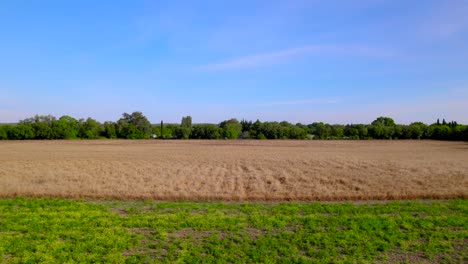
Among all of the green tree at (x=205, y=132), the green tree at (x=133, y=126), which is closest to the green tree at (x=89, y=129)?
the green tree at (x=133, y=126)

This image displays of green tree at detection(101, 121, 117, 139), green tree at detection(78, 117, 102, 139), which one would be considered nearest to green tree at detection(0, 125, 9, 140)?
green tree at detection(78, 117, 102, 139)

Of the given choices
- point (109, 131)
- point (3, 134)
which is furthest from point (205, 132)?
point (3, 134)

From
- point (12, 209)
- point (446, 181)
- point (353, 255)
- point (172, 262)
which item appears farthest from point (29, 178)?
point (446, 181)

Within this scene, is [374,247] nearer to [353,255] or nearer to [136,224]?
[353,255]

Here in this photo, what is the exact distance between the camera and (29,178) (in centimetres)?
2198

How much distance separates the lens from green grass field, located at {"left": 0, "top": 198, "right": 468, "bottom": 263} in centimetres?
824

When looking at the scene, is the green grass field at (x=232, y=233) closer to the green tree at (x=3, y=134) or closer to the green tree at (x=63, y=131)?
the green tree at (x=3, y=134)

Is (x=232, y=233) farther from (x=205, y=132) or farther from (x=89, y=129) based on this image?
(x=89, y=129)

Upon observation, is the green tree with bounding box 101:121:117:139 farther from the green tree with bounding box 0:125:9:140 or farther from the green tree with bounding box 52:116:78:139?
the green tree with bounding box 0:125:9:140

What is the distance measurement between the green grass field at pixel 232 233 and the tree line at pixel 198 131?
102408 mm

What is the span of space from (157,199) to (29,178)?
1241 centimetres

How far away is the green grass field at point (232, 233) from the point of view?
324 inches

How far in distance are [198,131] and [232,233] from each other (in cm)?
10842

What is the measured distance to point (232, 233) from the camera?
10.1 meters
